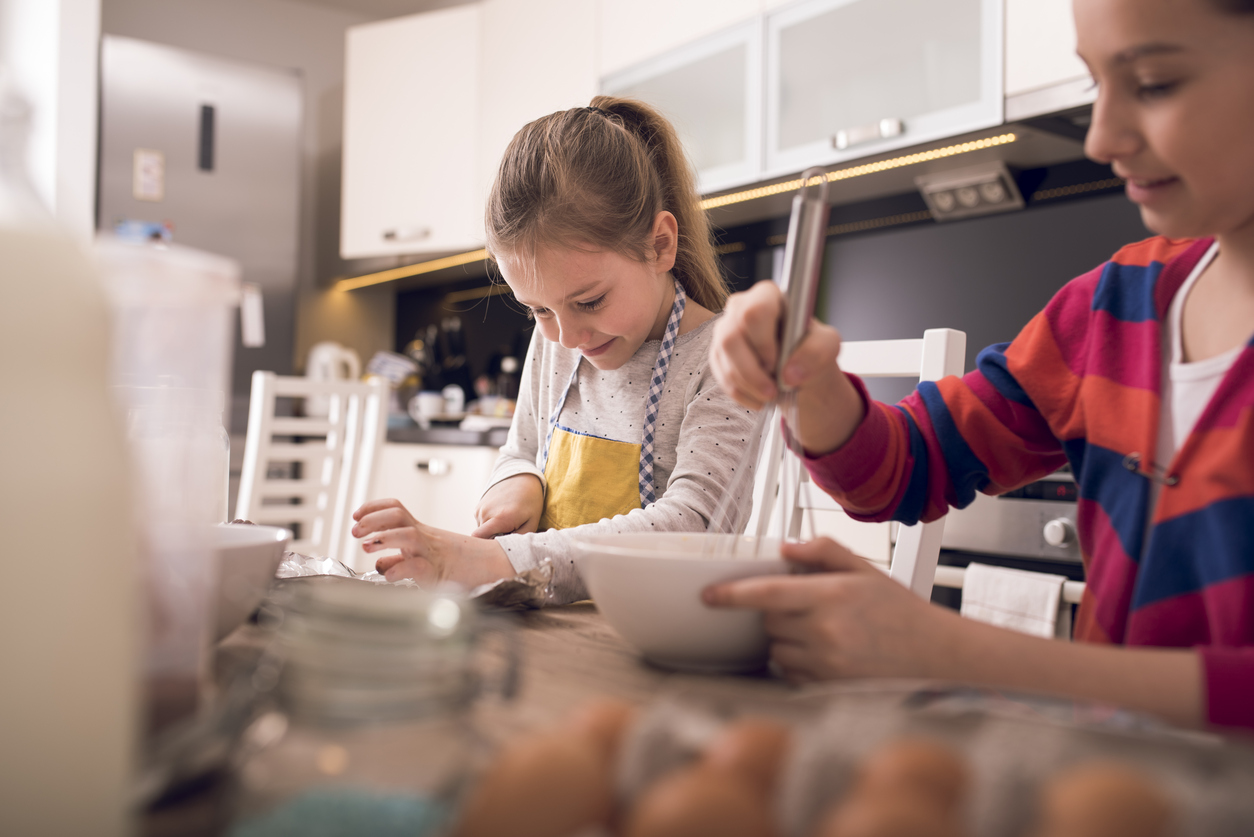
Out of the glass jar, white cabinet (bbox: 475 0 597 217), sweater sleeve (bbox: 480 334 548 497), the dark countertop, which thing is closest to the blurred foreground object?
the glass jar

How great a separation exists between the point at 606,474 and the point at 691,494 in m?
0.19

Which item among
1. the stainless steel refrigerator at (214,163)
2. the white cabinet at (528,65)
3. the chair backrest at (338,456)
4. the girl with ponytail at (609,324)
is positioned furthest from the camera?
the stainless steel refrigerator at (214,163)

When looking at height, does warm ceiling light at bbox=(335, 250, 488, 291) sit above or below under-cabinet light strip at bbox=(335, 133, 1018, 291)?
below

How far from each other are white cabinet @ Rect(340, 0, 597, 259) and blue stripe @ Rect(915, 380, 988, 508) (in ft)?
7.27

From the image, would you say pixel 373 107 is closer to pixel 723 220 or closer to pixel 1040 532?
pixel 723 220

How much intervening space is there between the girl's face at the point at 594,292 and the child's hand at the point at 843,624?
2.26 feet

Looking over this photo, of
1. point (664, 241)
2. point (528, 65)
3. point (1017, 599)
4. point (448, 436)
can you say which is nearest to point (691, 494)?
point (664, 241)

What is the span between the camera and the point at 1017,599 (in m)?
1.50

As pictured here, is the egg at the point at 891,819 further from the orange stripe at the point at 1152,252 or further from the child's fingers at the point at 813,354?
the orange stripe at the point at 1152,252

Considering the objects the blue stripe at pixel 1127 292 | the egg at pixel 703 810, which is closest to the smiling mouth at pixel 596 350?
the blue stripe at pixel 1127 292

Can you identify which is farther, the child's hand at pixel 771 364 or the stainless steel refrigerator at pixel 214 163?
the stainless steel refrigerator at pixel 214 163

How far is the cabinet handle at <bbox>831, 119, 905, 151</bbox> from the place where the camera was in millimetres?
1883

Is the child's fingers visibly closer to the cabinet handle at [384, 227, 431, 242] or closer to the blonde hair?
the blonde hair

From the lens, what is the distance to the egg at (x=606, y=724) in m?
0.29
